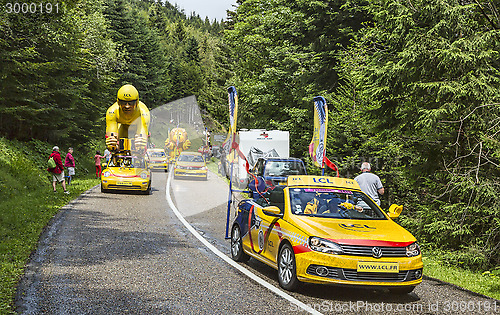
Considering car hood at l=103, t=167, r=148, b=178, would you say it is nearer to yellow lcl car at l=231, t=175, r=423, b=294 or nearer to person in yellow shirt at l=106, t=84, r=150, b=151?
person in yellow shirt at l=106, t=84, r=150, b=151

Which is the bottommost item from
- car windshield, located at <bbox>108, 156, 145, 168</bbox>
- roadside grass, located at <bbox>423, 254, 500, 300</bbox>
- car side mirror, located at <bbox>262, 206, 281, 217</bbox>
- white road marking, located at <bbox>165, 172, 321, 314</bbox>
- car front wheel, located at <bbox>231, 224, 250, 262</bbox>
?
roadside grass, located at <bbox>423, 254, 500, 300</bbox>

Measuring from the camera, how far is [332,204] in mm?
8203

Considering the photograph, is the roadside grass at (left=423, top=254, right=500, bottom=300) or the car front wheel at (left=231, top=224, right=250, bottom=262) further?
the car front wheel at (left=231, top=224, right=250, bottom=262)

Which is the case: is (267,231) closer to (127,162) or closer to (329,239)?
(329,239)

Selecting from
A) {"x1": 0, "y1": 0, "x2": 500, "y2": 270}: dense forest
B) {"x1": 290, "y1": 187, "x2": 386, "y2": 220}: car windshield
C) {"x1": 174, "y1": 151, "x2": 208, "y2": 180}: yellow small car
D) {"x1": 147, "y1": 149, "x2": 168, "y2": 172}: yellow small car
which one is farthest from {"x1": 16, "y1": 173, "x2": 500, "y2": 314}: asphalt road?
{"x1": 147, "y1": 149, "x2": 168, "y2": 172}: yellow small car

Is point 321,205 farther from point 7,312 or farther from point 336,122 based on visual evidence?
point 336,122

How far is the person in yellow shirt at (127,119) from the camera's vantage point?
1933 centimetres

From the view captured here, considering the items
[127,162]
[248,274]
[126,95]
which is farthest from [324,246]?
[127,162]

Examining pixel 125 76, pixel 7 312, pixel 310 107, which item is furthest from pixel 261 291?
pixel 125 76

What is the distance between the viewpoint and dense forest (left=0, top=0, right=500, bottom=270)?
1138 centimetres

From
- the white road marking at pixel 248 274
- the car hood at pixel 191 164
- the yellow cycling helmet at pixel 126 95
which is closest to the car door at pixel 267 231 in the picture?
the white road marking at pixel 248 274

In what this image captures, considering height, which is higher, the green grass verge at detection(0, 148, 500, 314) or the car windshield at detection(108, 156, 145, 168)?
the car windshield at detection(108, 156, 145, 168)

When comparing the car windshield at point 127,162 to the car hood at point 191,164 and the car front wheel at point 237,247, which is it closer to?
the car hood at point 191,164

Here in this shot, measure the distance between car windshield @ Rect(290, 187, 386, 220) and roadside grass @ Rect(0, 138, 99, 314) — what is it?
440cm
